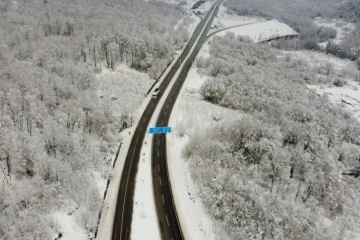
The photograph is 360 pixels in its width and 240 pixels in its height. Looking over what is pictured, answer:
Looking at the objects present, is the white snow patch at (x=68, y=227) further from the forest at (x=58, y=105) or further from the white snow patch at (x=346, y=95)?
the white snow patch at (x=346, y=95)

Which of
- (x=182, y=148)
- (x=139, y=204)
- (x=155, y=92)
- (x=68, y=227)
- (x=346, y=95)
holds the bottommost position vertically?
(x=139, y=204)

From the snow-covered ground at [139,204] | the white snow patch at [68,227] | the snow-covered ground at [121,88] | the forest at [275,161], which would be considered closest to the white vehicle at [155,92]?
the snow-covered ground at [121,88]

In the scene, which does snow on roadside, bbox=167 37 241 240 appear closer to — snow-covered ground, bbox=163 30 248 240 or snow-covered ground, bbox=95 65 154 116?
snow-covered ground, bbox=163 30 248 240

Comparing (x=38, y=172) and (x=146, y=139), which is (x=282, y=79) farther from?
(x=38, y=172)

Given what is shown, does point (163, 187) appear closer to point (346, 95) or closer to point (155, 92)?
point (155, 92)

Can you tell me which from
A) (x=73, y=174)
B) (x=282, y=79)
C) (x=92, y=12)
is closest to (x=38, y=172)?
(x=73, y=174)

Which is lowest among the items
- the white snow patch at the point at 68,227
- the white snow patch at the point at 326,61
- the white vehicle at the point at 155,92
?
the white snow patch at the point at 68,227

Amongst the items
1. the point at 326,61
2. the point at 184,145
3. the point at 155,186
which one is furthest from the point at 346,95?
the point at 155,186
